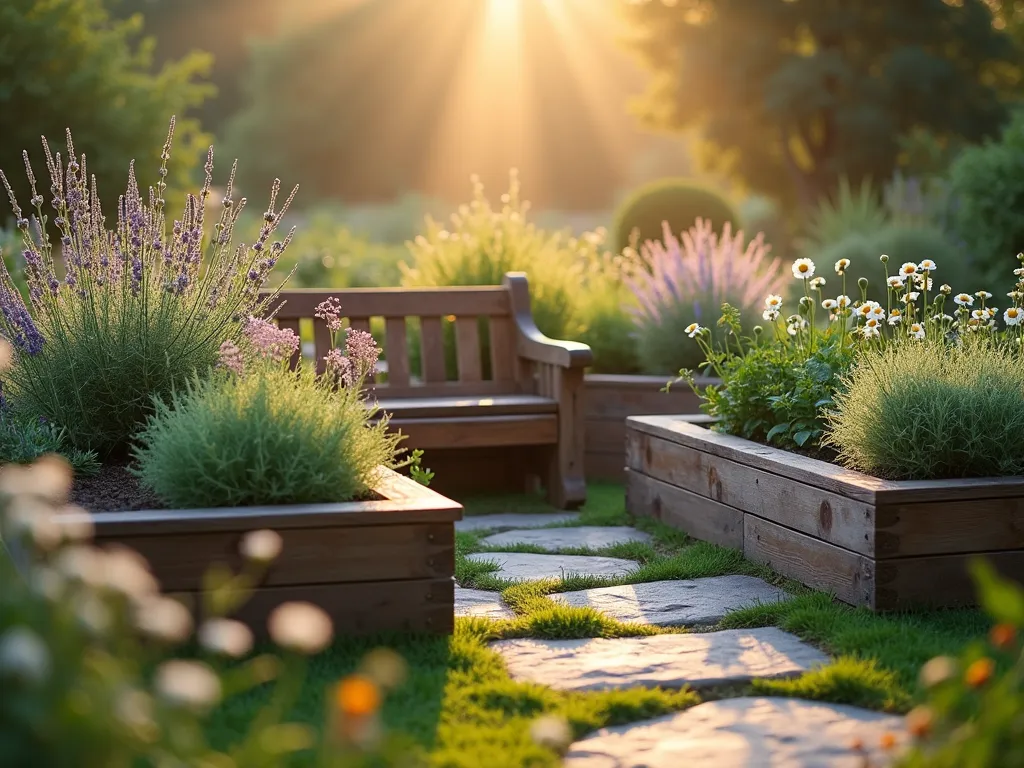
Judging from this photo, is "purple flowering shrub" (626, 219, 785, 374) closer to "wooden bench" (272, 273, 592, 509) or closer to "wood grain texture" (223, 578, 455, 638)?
"wooden bench" (272, 273, 592, 509)

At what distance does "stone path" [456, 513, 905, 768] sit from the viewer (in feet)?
7.83

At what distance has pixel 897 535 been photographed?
3.38m

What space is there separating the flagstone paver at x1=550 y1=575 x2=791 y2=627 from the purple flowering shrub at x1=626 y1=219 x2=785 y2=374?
2.69 m

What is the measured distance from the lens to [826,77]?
1867cm

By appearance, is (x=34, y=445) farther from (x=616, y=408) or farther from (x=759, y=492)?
(x=616, y=408)

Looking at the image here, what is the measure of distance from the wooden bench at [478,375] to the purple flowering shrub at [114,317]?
1.40 meters

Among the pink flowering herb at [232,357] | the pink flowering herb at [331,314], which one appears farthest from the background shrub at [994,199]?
the pink flowering herb at [232,357]

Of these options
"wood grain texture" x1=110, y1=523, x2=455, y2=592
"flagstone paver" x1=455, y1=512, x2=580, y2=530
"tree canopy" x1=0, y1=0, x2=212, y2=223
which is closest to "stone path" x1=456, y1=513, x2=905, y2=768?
"wood grain texture" x1=110, y1=523, x2=455, y2=592

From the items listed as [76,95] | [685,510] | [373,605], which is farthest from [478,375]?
[76,95]

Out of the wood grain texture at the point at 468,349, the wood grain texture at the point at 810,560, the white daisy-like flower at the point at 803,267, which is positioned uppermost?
the white daisy-like flower at the point at 803,267

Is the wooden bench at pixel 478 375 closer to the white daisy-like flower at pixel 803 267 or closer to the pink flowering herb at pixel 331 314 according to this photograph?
the pink flowering herb at pixel 331 314

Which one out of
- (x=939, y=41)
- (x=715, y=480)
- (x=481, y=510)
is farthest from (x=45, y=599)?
(x=939, y=41)

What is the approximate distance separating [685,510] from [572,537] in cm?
48

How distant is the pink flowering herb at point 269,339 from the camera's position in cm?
370
